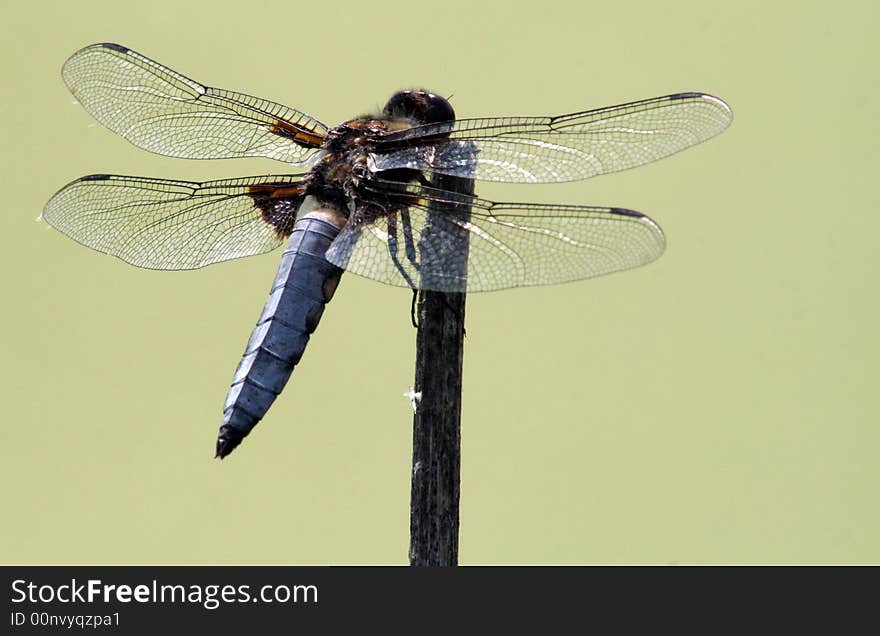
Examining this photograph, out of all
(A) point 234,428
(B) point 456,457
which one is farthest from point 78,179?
(B) point 456,457

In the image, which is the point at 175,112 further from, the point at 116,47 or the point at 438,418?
the point at 438,418

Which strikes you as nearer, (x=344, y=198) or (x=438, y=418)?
(x=438, y=418)

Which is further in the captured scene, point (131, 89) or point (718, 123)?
point (131, 89)

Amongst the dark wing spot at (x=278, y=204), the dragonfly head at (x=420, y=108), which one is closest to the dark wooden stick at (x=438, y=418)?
the dragonfly head at (x=420, y=108)

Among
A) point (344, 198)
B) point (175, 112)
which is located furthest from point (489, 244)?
point (175, 112)

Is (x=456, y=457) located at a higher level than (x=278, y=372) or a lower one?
lower


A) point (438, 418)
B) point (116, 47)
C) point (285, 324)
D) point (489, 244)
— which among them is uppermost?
point (116, 47)

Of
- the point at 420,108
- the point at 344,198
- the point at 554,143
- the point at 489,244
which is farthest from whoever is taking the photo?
the point at 420,108

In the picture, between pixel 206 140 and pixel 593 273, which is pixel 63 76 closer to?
pixel 206 140
